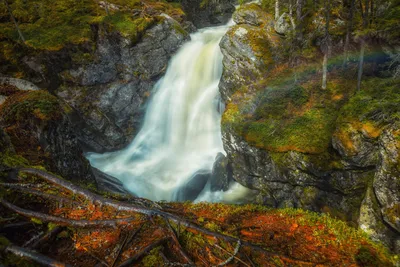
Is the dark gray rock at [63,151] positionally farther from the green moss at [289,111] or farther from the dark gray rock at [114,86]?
the dark gray rock at [114,86]

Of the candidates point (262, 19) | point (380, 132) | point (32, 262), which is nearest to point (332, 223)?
point (32, 262)

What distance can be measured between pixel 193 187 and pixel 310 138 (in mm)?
7815

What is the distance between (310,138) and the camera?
35.3 ft

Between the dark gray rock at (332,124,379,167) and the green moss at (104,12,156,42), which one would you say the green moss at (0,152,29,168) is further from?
the green moss at (104,12,156,42)

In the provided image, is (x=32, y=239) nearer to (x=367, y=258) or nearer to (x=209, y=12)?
(x=367, y=258)

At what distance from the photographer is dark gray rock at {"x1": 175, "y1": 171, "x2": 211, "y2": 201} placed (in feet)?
47.3

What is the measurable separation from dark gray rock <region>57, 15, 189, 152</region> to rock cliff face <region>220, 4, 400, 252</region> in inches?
337

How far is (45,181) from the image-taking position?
4836 millimetres

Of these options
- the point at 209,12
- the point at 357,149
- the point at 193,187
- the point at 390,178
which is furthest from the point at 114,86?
the point at 209,12

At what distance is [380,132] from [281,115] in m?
4.60

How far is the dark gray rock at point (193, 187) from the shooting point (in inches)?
568

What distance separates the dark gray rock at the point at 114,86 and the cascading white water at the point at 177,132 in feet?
3.04

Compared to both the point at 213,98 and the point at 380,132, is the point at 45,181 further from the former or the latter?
the point at 213,98

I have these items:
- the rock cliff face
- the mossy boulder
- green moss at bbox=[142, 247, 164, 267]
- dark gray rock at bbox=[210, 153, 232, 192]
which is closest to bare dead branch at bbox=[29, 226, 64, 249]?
green moss at bbox=[142, 247, 164, 267]
